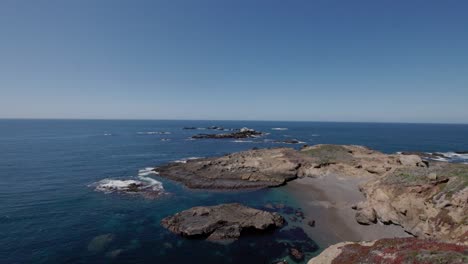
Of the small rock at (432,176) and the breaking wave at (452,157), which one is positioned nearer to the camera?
the small rock at (432,176)

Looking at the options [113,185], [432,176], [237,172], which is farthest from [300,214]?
[113,185]

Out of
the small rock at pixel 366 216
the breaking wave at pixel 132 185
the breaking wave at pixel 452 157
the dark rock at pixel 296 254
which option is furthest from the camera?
the breaking wave at pixel 452 157

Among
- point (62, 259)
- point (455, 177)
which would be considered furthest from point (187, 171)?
point (455, 177)

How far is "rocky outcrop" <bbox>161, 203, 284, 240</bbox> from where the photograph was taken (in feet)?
92.9

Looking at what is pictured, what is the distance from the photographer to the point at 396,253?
681 inches

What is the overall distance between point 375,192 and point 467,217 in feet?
39.0

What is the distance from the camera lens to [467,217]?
2375 cm

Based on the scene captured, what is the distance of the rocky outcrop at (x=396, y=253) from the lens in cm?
1531

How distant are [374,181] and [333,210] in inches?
432

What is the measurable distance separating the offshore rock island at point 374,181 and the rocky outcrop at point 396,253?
0.45 ft

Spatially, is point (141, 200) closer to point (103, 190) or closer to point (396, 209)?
point (103, 190)

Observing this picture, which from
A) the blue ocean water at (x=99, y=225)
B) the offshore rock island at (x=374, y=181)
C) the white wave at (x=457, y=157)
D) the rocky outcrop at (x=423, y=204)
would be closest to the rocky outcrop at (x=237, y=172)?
the offshore rock island at (x=374, y=181)

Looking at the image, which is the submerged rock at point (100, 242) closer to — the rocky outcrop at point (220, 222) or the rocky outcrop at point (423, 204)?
the rocky outcrop at point (220, 222)

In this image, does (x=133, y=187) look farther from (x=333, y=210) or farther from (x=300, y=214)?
(x=333, y=210)
